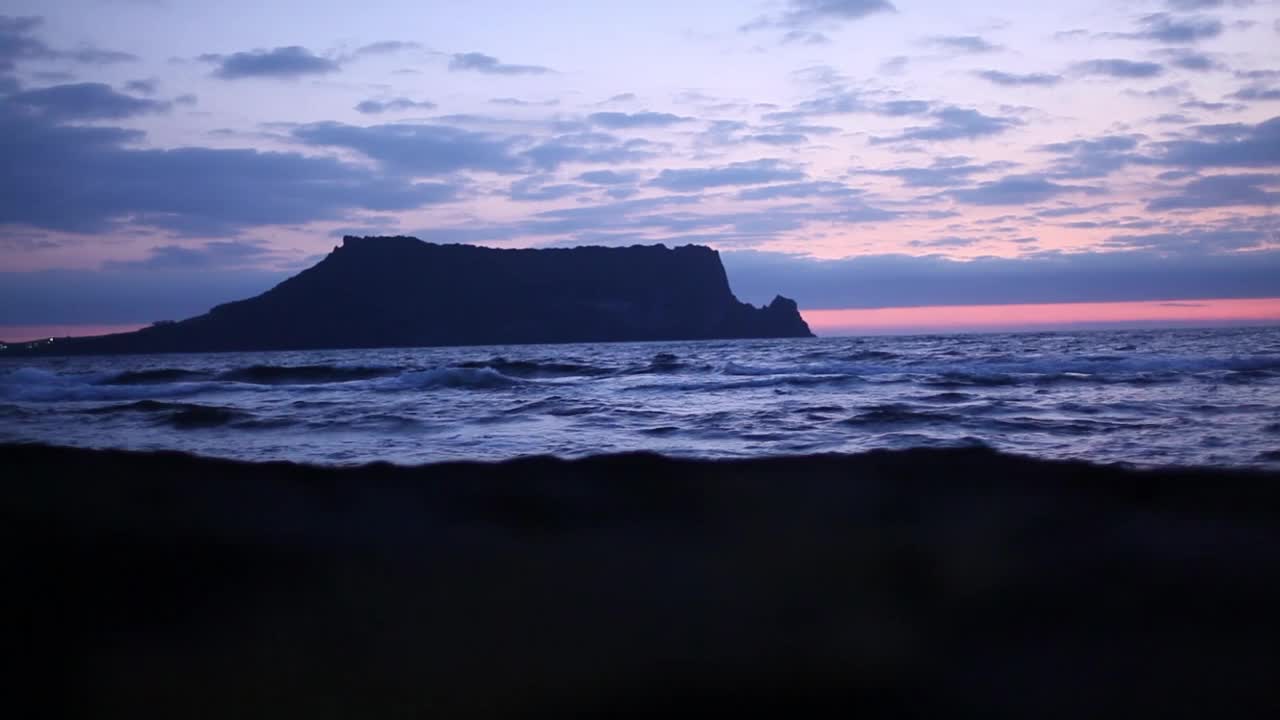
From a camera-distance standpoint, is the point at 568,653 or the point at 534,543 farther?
the point at 534,543

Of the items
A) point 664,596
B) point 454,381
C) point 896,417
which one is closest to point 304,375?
point 454,381

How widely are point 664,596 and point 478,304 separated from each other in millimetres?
103253

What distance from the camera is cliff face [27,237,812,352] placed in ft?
283

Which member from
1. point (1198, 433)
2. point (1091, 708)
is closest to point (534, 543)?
point (1091, 708)

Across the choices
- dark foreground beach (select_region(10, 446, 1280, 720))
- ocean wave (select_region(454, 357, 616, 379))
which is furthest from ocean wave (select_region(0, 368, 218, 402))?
dark foreground beach (select_region(10, 446, 1280, 720))

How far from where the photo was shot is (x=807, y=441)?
7574mm

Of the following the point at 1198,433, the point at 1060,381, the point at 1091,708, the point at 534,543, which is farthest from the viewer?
the point at 1060,381

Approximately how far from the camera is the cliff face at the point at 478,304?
86.2 metres

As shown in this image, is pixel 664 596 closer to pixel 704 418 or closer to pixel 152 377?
pixel 704 418

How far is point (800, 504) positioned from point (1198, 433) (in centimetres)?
529

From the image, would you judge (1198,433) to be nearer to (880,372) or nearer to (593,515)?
(593,515)

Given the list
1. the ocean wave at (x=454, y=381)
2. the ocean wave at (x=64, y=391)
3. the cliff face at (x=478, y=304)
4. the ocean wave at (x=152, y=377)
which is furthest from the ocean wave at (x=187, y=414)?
the cliff face at (x=478, y=304)

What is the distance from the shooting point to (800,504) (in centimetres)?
502

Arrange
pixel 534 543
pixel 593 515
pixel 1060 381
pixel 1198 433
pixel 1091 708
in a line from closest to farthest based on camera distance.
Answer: pixel 1091 708, pixel 534 543, pixel 593 515, pixel 1198 433, pixel 1060 381
